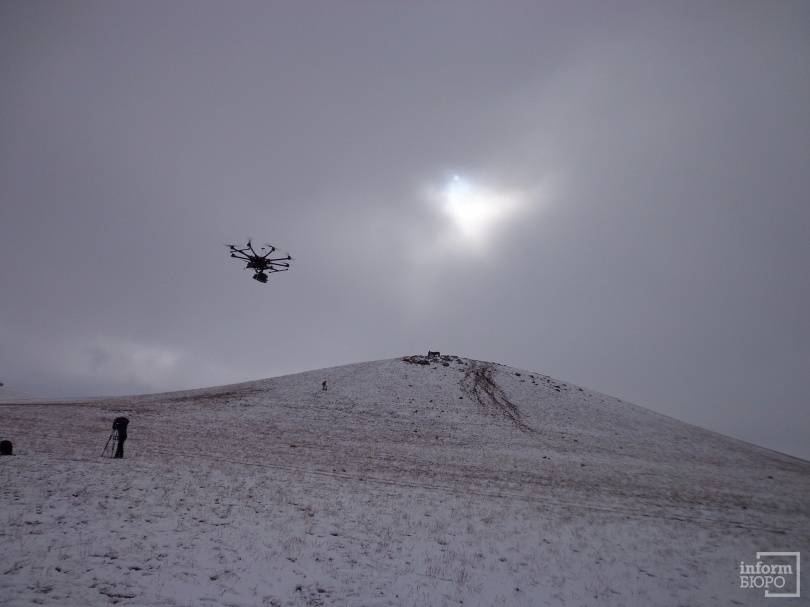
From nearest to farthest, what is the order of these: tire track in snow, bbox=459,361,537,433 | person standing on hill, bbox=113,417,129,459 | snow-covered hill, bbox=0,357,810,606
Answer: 1. snow-covered hill, bbox=0,357,810,606
2. person standing on hill, bbox=113,417,129,459
3. tire track in snow, bbox=459,361,537,433

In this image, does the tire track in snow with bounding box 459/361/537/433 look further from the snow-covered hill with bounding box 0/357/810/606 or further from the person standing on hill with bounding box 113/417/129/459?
the person standing on hill with bounding box 113/417/129/459

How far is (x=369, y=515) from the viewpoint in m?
15.9

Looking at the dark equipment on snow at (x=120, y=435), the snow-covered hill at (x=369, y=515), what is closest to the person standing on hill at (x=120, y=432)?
the dark equipment on snow at (x=120, y=435)

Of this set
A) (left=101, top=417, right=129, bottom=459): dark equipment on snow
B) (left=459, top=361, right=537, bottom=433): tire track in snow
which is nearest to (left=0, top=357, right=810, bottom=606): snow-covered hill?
(left=101, top=417, right=129, bottom=459): dark equipment on snow

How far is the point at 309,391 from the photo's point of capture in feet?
154

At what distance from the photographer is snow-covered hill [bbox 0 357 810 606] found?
10695 mm

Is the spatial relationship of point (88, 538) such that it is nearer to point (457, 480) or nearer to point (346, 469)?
point (346, 469)

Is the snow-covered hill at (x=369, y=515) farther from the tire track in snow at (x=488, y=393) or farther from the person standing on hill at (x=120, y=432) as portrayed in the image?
the tire track in snow at (x=488, y=393)

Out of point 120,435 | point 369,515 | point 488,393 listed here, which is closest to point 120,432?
point 120,435

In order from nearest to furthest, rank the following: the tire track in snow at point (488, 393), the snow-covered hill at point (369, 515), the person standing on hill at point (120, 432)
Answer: the snow-covered hill at point (369, 515), the person standing on hill at point (120, 432), the tire track in snow at point (488, 393)

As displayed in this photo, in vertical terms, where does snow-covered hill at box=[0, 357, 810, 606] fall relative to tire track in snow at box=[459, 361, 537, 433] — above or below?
below

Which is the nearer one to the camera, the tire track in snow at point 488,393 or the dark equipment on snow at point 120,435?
the dark equipment on snow at point 120,435

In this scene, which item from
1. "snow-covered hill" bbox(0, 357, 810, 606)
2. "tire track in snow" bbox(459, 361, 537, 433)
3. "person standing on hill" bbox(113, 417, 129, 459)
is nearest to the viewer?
"snow-covered hill" bbox(0, 357, 810, 606)

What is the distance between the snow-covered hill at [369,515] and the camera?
10.7 meters
